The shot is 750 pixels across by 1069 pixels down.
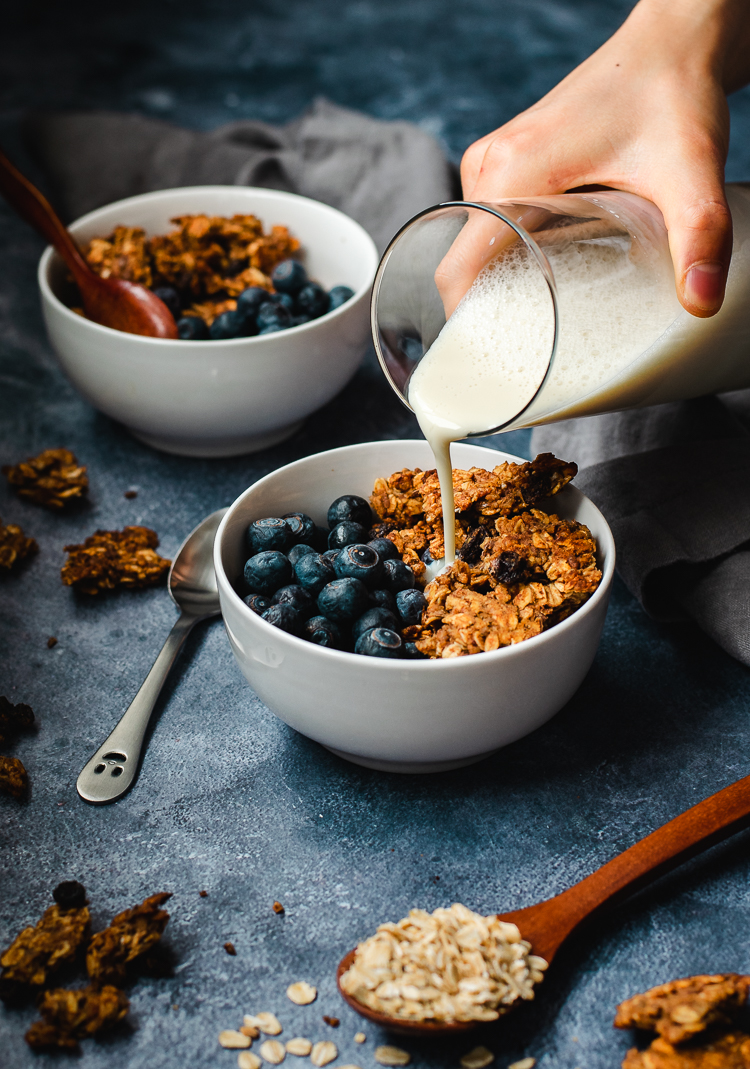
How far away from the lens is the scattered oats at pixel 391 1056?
0.58 metres

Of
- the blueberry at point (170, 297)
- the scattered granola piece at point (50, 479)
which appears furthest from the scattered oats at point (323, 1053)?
the blueberry at point (170, 297)


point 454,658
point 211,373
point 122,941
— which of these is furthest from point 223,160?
point 122,941

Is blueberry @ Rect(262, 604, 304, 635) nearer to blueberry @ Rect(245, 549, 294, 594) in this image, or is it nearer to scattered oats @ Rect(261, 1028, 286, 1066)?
blueberry @ Rect(245, 549, 294, 594)

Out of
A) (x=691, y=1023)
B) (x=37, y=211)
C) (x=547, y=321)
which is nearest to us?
(x=691, y=1023)

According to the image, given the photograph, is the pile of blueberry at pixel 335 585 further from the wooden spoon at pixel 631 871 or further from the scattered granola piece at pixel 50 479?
the scattered granola piece at pixel 50 479

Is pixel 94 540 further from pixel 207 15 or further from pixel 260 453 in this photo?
pixel 207 15

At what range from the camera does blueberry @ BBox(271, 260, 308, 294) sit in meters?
→ 1.22

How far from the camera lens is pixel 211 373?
41.5 inches

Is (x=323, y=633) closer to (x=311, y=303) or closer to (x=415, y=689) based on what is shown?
(x=415, y=689)

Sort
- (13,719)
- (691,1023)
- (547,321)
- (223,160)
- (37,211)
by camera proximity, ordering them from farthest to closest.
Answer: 1. (223,160)
2. (37,211)
3. (13,719)
4. (547,321)
5. (691,1023)

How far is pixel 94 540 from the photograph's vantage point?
100 cm

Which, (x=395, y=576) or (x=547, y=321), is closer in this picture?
(x=547, y=321)

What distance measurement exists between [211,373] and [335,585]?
405 mm

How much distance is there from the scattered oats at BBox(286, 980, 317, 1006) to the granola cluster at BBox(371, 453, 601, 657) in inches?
10.1
